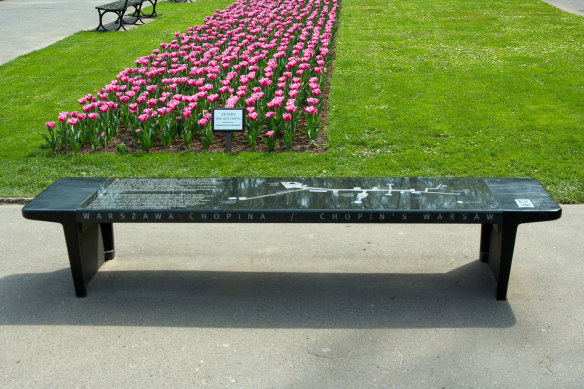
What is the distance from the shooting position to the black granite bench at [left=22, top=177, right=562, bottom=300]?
4.64 metres

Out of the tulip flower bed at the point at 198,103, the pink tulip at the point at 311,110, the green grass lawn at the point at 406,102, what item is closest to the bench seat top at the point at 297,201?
the green grass lawn at the point at 406,102

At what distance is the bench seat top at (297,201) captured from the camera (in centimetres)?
463

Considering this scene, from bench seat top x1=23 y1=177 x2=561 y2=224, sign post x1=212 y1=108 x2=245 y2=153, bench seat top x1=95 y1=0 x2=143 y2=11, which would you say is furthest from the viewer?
bench seat top x1=95 y1=0 x2=143 y2=11

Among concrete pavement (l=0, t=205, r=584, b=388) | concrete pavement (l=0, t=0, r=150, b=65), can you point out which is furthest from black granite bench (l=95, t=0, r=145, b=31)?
concrete pavement (l=0, t=205, r=584, b=388)

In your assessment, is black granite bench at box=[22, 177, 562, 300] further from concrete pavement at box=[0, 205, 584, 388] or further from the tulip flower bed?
the tulip flower bed

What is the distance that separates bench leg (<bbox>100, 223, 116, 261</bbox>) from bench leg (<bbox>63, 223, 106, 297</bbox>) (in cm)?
17

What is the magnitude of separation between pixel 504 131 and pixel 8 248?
6189 millimetres

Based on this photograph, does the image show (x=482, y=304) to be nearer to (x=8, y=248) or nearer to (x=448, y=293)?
(x=448, y=293)

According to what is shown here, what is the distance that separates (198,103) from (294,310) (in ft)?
17.0

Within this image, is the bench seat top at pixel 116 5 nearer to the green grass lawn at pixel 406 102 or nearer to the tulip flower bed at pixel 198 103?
the green grass lawn at pixel 406 102

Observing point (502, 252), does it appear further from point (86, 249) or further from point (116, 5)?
point (116, 5)

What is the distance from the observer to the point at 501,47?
45.8 feet

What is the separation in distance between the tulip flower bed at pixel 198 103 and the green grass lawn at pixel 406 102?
0.35 meters

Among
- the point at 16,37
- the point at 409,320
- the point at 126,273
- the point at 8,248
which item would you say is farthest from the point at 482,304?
the point at 16,37
